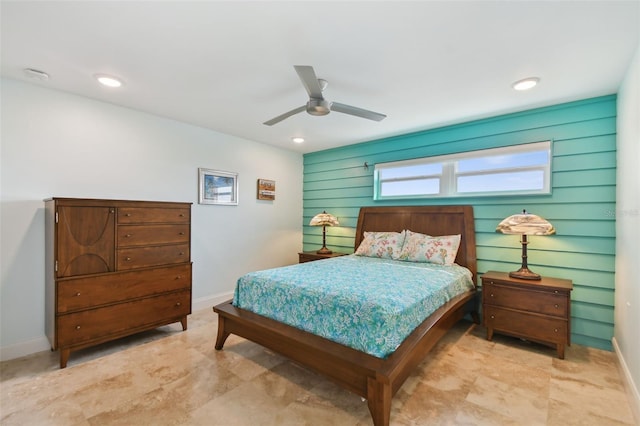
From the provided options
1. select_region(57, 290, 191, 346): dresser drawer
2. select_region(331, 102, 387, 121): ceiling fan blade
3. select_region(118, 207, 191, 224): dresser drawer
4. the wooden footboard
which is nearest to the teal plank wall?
the wooden footboard

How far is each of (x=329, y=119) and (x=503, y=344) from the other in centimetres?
317

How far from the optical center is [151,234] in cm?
305

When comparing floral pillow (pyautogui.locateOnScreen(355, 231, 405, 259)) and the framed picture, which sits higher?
the framed picture

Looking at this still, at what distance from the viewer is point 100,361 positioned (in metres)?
2.60

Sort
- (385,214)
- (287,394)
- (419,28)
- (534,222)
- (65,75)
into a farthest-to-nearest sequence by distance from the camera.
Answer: (385,214) < (534,222) < (65,75) < (287,394) < (419,28)

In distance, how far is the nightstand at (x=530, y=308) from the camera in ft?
8.73

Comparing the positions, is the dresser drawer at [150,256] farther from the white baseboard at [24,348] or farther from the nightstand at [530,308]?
the nightstand at [530,308]

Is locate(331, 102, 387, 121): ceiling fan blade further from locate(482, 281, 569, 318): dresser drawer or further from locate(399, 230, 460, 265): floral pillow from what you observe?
locate(482, 281, 569, 318): dresser drawer

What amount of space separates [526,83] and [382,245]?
236 centimetres

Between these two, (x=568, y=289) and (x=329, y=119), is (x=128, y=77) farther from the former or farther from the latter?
(x=568, y=289)

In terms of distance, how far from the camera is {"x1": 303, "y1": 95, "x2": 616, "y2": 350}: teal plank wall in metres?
2.86

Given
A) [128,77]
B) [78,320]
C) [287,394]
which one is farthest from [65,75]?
[287,394]

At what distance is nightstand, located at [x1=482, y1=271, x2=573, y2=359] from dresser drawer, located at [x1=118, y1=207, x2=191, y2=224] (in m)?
3.35

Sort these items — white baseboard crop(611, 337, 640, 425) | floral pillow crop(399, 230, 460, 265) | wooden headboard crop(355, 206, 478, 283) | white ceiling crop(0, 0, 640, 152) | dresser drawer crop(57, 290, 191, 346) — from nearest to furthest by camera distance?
white ceiling crop(0, 0, 640, 152) < white baseboard crop(611, 337, 640, 425) < dresser drawer crop(57, 290, 191, 346) < floral pillow crop(399, 230, 460, 265) < wooden headboard crop(355, 206, 478, 283)
